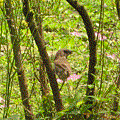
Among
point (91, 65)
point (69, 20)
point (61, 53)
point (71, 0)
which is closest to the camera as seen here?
point (71, 0)

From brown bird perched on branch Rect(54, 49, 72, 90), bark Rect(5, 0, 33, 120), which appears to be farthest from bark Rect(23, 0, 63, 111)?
brown bird perched on branch Rect(54, 49, 72, 90)

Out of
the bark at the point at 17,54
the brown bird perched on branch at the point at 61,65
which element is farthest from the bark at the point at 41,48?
the brown bird perched on branch at the point at 61,65

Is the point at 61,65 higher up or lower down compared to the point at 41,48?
lower down

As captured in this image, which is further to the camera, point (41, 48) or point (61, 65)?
point (61, 65)

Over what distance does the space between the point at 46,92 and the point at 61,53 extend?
1.80 ft

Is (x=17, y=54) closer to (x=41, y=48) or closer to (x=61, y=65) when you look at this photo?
(x=41, y=48)

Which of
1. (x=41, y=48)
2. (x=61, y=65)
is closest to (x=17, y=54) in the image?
(x=41, y=48)

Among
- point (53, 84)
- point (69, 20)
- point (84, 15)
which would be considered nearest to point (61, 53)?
point (53, 84)

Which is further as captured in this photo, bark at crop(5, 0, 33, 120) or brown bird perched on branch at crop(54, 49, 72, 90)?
brown bird perched on branch at crop(54, 49, 72, 90)

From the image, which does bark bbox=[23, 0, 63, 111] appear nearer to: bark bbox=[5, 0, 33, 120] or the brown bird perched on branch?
bark bbox=[5, 0, 33, 120]

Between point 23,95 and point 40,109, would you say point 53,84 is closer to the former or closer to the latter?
point 23,95

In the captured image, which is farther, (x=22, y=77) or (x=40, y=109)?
(x=40, y=109)

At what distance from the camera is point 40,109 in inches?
79.8

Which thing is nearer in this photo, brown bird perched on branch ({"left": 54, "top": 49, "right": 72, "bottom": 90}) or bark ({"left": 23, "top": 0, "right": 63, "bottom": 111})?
bark ({"left": 23, "top": 0, "right": 63, "bottom": 111})
